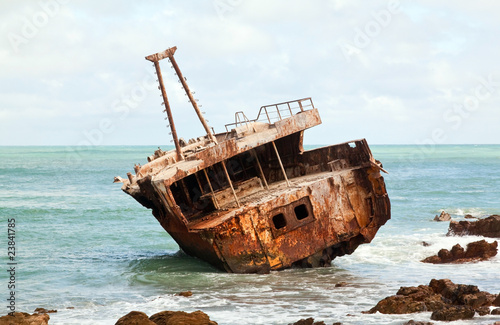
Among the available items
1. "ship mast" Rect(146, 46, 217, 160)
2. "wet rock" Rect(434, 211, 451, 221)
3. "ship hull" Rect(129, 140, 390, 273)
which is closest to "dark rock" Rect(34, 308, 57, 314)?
"ship hull" Rect(129, 140, 390, 273)

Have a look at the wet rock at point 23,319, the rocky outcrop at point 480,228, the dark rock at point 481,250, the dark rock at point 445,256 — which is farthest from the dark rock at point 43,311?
the rocky outcrop at point 480,228

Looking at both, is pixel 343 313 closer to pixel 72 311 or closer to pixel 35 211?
pixel 72 311

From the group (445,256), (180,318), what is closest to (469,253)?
(445,256)

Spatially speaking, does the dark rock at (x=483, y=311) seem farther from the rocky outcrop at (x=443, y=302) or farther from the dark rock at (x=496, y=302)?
the dark rock at (x=496, y=302)

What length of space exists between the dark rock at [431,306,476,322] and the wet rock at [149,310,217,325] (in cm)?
354

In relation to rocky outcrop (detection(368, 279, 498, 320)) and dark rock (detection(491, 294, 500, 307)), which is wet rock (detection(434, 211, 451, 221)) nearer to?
rocky outcrop (detection(368, 279, 498, 320))

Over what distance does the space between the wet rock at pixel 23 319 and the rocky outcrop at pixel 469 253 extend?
10.5m

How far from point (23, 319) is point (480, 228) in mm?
15364

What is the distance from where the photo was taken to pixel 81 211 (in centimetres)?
3322

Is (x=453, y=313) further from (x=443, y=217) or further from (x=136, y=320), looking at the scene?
(x=443, y=217)

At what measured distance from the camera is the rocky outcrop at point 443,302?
10.1m

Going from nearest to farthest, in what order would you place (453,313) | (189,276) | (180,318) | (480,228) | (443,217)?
(180,318) < (453,313) < (189,276) < (480,228) < (443,217)

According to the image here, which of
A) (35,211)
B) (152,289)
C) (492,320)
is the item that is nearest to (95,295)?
(152,289)

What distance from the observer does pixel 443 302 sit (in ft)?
35.4
